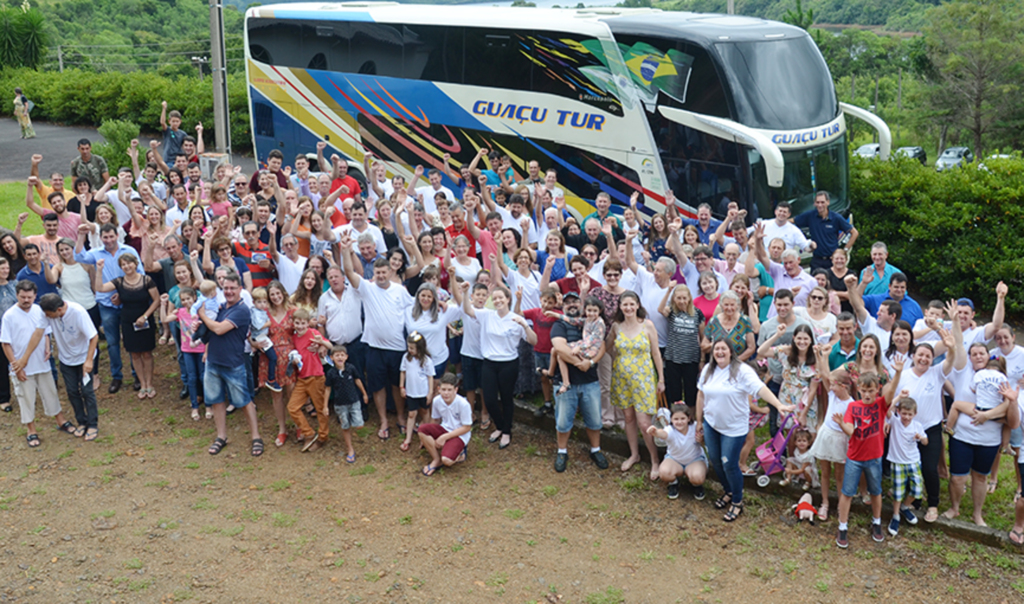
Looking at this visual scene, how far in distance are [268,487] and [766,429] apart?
4921mm

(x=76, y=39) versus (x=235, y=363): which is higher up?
(x=76, y=39)

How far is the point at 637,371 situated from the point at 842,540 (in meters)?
2.25

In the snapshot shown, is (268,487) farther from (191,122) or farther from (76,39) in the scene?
(76,39)

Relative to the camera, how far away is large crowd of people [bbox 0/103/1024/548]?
7.18 meters

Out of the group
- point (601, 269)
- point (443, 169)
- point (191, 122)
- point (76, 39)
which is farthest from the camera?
point (76, 39)

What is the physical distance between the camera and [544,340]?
8.66 meters

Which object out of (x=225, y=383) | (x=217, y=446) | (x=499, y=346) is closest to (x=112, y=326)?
(x=225, y=383)

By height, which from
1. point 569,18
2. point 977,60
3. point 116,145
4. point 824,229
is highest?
point 977,60

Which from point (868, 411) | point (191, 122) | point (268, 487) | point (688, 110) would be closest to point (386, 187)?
point (688, 110)

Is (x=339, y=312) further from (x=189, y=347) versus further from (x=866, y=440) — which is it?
(x=866, y=440)

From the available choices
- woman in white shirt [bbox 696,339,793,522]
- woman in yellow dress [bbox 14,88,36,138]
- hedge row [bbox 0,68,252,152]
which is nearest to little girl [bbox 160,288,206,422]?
woman in white shirt [bbox 696,339,793,522]

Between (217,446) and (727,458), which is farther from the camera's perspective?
(217,446)

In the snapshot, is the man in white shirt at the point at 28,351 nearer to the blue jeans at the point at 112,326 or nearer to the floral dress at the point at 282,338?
the blue jeans at the point at 112,326

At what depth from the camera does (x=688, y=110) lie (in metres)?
12.1
